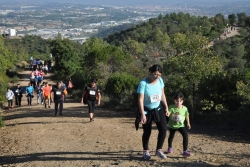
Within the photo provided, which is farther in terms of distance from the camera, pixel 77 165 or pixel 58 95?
pixel 58 95

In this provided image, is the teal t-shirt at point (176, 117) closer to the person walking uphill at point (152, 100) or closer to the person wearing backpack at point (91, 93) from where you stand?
the person walking uphill at point (152, 100)

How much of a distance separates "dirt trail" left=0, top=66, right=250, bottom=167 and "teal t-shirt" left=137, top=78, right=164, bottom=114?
1.08m

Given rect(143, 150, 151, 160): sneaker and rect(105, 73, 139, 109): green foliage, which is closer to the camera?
rect(143, 150, 151, 160): sneaker

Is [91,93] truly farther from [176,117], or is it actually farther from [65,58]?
[65,58]

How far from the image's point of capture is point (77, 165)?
24.6 ft

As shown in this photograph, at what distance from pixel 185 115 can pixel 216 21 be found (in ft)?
314

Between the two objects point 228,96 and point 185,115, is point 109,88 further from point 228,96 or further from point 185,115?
point 185,115

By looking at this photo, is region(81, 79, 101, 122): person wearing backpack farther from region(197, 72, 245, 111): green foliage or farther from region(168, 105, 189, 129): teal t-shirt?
region(168, 105, 189, 129): teal t-shirt

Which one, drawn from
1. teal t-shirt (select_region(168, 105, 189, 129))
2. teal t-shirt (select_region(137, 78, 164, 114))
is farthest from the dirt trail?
teal t-shirt (select_region(137, 78, 164, 114))

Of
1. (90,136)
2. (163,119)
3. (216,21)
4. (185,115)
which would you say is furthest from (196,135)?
(216,21)

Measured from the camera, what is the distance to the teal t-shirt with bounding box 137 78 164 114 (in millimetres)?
6680

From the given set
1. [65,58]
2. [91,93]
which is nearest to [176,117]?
[91,93]

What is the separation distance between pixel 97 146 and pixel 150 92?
2784 mm

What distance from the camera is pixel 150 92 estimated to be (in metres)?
6.72
